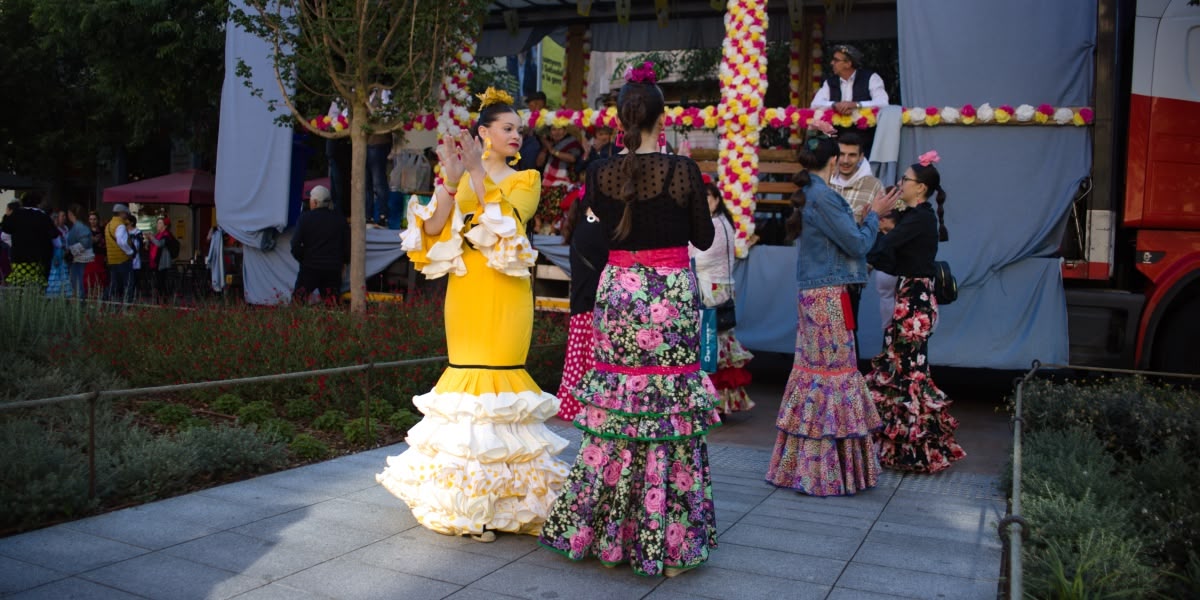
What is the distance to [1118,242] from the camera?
922 centimetres

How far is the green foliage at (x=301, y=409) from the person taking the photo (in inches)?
290

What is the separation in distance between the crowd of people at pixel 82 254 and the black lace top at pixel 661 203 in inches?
323

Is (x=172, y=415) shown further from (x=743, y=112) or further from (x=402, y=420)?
(x=743, y=112)

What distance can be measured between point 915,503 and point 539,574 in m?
2.65

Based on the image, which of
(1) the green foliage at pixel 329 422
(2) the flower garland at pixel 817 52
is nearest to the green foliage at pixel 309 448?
(1) the green foliage at pixel 329 422

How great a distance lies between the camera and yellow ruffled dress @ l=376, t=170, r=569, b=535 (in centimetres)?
452

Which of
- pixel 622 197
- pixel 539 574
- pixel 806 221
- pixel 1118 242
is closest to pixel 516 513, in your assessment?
pixel 539 574

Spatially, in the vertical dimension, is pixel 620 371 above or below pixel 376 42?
below

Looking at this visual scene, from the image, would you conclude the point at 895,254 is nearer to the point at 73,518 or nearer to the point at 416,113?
the point at 73,518

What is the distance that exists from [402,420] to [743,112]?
501 cm

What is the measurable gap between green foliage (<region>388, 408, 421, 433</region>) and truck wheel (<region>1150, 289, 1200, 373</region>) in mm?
6534

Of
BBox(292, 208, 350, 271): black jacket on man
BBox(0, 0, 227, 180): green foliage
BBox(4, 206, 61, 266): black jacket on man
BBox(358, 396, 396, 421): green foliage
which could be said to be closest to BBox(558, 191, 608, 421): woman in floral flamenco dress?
BBox(358, 396, 396, 421): green foliage

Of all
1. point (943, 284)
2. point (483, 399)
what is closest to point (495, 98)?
point (483, 399)

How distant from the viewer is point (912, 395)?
6.53m
